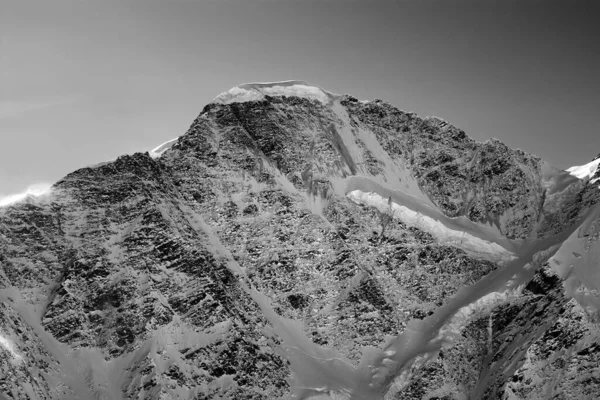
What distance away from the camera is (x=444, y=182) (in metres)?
191

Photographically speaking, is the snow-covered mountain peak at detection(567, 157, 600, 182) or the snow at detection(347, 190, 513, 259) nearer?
the snow at detection(347, 190, 513, 259)

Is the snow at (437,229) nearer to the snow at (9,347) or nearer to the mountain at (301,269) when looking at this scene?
the mountain at (301,269)

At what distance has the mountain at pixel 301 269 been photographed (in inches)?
5605

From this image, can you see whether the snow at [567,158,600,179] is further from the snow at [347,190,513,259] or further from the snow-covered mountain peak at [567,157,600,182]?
the snow at [347,190,513,259]

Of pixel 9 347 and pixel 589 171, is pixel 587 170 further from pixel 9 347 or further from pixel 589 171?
pixel 9 347

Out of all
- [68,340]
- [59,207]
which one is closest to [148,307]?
[68,340]

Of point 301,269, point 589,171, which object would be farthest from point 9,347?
point 589,171

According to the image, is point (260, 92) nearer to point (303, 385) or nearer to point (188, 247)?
point (188, 247)

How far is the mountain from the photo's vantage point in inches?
5605

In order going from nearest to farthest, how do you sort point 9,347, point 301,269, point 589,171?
point 9,347 < point 301,269 < point 589,171

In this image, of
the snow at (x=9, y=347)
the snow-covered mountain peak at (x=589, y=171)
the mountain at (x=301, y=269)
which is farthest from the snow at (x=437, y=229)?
the snow at (x=9, y=347)

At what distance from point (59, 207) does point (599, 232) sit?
113 meters

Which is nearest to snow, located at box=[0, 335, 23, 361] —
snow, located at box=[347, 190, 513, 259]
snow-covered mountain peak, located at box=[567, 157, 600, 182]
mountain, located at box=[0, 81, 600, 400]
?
mountain, located at box=[0, 81, 600, 400]

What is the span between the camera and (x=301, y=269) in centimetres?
16638
